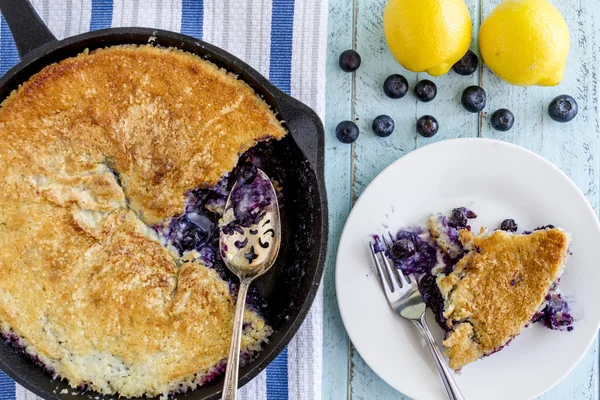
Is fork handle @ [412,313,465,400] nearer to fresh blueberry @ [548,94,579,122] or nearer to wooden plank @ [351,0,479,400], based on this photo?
wooden plank @ [351,0,479,400]

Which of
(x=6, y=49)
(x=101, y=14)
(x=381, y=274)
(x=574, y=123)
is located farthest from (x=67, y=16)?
(x=574, y=123)

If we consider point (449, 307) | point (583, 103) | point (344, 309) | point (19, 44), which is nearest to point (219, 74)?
point (19, 44)

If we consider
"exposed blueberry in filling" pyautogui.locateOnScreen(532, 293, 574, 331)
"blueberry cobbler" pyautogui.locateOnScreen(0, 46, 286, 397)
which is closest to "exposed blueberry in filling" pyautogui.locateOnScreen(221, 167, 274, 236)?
"blueberry cobbler" pyautogui.locateOnScreen(0, 46, 286, 397)

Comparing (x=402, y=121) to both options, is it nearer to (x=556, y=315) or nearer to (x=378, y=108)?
(x=378, y=108)

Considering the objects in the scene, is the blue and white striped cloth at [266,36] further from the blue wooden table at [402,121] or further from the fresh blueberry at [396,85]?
the fresh blueberry at [396,85]

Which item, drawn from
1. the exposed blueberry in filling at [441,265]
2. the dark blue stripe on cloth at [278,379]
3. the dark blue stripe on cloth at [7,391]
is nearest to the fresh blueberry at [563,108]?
the exposed blueberry in filling at [441,265]
